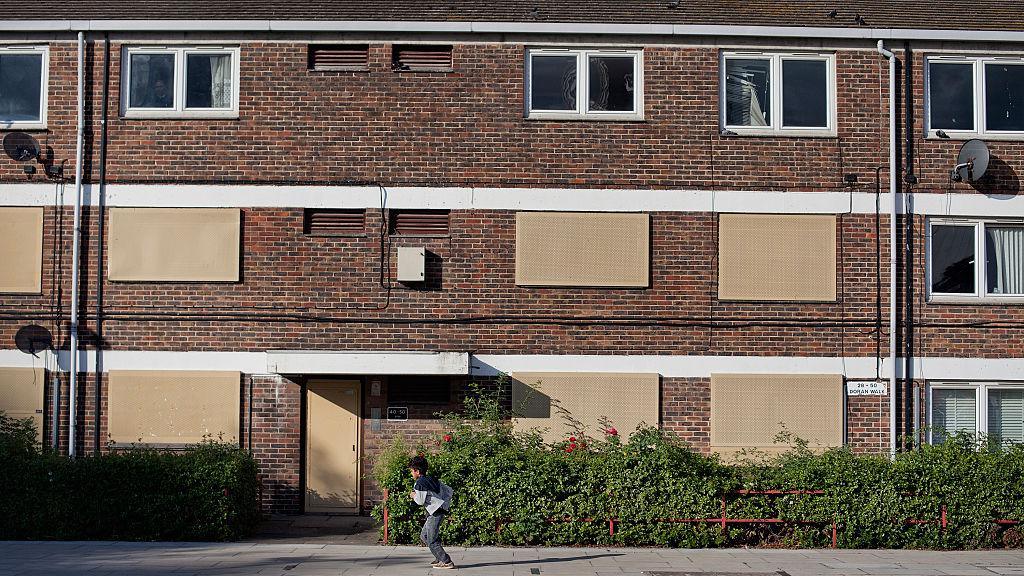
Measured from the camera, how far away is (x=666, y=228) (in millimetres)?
15797

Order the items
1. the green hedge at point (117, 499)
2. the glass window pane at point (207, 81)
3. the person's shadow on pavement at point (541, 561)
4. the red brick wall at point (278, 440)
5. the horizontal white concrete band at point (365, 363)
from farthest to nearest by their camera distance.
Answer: the glass window pane at point (207, 81)
the red brick wall at point (278, 440)
the horizontal white concrete band at point (365, 363)
the green hedge at point (117, 499)
the person's shadow on pavement at point (541, 561)

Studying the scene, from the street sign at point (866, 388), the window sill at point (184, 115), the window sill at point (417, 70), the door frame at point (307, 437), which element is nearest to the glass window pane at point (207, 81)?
the window sill at point (184, 115)

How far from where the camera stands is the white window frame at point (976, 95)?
16.0 metres

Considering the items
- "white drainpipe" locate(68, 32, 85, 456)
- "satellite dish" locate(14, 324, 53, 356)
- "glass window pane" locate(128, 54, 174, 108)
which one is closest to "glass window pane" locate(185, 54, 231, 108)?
"glass window pane" locate(128, 54, 174, 108)

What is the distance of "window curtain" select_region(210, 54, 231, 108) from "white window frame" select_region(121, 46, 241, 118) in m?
0.07

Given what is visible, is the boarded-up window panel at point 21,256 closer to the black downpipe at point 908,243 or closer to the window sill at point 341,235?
the window sill at point 341,235

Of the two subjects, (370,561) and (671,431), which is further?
(671,431)

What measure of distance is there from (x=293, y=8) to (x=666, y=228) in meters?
7.08

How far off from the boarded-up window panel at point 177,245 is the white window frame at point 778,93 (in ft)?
25.9

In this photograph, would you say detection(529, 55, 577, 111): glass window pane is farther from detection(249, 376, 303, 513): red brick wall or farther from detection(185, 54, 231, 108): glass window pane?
detection(249, 376, 303, 513): red brick wall

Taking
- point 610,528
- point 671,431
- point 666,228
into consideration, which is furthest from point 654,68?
point 610,528

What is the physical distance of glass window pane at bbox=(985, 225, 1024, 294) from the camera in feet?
52.4

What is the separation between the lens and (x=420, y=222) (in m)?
15.8

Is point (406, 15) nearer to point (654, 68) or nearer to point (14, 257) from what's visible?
point (654, 68)
